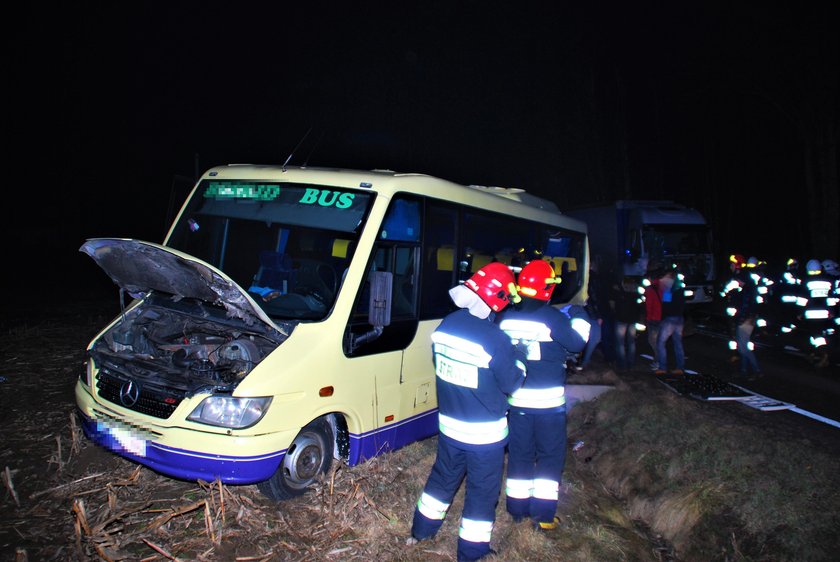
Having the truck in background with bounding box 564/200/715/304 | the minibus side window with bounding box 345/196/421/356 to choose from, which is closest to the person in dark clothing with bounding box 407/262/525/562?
the minibus side window with bounding box 345/196/421/356

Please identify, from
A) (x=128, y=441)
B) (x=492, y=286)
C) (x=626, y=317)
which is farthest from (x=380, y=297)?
(x=626, y=317)

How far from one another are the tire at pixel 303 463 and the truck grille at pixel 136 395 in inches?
34.5

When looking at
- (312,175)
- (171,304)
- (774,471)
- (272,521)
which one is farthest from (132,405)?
(774,471)

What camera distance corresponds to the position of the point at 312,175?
5055mm

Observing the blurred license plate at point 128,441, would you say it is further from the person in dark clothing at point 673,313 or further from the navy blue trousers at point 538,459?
the person in dark clothing at point 673,313

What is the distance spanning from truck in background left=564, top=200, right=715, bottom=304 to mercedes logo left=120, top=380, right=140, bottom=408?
1504 centimetres

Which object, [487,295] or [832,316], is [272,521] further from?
[832,316]

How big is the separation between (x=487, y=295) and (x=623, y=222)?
50.6 ft

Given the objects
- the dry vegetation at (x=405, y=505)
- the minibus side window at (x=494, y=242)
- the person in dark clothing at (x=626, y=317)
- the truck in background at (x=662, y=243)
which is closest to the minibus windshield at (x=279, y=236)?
the dry vegetation at (x=405, y=505)

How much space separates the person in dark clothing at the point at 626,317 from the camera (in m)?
9.40

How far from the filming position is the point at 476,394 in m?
3.61

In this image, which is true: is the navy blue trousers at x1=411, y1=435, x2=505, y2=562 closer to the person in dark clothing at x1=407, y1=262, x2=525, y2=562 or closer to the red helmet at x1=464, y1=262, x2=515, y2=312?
the person in dark clothing at x1=407, y1=262, x2=525, y2=562

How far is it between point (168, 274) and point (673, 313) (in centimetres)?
752

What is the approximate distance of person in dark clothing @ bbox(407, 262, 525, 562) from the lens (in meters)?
3.56
